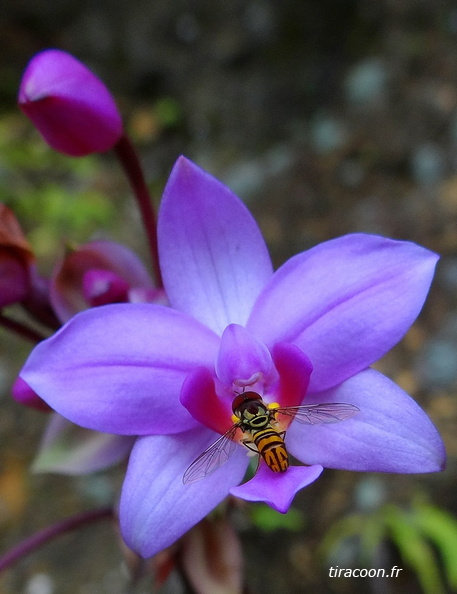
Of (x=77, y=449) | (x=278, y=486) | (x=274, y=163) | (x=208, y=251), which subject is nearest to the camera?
(x=278, y=486)

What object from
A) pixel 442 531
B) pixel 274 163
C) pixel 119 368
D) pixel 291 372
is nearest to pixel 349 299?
pixel 291 372

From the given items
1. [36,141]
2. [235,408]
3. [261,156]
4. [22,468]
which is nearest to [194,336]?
[235,408]

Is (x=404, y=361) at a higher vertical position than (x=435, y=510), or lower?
higher

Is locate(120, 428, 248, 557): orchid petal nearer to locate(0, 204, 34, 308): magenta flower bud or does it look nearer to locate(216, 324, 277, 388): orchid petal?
locate(216, 324, 277, 388): orchid petal

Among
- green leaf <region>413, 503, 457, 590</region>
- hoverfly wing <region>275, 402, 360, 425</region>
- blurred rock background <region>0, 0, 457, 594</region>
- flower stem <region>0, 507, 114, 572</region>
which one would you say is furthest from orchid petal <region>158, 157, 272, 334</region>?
green leaf <region>413, 503, 457, 590</region>

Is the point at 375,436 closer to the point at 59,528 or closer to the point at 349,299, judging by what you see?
the point at 349,299

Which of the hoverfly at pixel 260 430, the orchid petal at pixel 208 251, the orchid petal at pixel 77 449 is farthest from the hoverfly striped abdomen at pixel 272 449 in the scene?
the orchid petal at pixel 77 449

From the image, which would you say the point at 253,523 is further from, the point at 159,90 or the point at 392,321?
the point at 159,90
